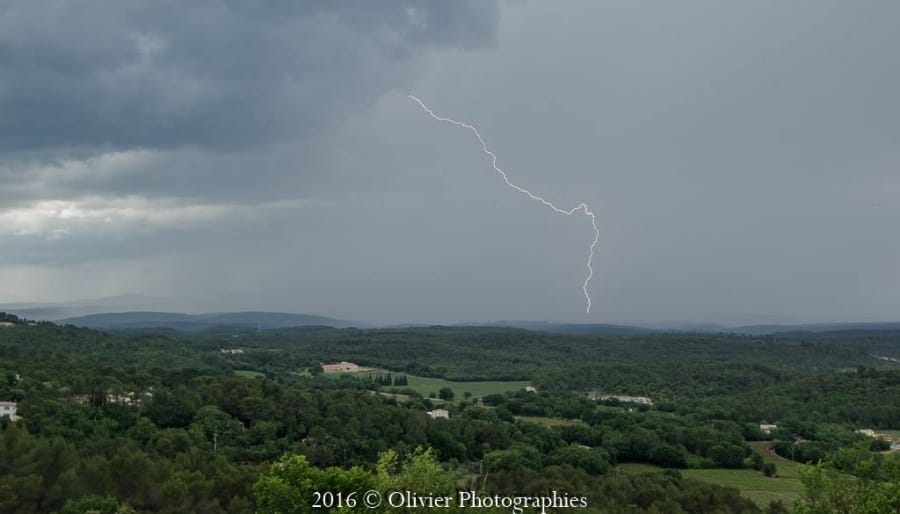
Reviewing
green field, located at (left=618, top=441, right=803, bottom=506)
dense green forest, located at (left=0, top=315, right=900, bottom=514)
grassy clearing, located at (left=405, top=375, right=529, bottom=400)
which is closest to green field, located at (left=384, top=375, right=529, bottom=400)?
grassy clearing, located at (left=405, top=375, right=529, bottom=400)

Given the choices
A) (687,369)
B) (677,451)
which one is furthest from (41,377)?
(687,369)

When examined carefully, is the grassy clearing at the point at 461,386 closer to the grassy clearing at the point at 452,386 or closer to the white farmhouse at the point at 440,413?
the grassy clearing at the point at 452,386

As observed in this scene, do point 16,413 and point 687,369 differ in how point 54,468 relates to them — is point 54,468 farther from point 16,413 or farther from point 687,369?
point 687,369

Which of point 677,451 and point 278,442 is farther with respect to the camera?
point 677,451

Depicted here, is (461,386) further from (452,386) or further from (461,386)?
(452,386)

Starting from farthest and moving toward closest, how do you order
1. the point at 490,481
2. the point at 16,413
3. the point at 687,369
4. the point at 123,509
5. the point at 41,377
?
the point at 687,369 < the point at 41,377 < the point at 16,413 < the point at 490,481 < the point at 123,509

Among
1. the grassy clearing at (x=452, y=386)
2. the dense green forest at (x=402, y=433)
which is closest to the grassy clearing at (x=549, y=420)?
the dense green forest at (x=402, y=433)

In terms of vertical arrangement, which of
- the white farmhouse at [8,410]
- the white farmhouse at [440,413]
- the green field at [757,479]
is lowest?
the green field at [757,479]
